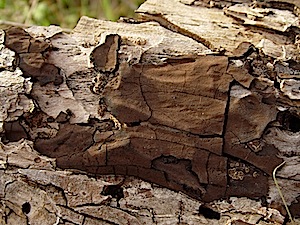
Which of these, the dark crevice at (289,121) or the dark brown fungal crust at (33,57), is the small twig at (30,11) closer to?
the dark brown fungal crust at (33,57)

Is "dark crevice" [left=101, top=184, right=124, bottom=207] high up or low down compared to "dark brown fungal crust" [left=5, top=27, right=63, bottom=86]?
down

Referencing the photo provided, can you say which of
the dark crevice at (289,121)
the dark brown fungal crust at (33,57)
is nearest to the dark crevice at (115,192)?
the dark brown fungal crust at (33,57)

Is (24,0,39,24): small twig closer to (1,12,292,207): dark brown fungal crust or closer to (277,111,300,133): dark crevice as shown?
(1,12,292,207): dark brown fungal crust

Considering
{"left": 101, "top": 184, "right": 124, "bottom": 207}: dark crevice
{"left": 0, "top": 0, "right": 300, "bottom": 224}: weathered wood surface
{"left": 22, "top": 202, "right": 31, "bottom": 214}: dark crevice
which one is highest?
{"left": 0, "top": 0, "right": 300, "bottom": 224}: weathered wood surface

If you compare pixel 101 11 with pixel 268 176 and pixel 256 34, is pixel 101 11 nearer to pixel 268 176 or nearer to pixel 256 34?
pixel 256 34

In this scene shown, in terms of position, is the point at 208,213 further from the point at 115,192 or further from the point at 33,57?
the point at 33,57

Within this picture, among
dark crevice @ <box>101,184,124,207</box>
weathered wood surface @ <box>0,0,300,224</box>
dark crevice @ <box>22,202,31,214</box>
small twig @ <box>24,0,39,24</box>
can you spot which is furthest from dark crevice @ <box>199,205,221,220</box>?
small twig @ <box>24,0,39,24</box>

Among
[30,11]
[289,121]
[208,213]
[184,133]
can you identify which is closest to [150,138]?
[184,133]

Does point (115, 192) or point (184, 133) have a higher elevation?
point (184, 133)
